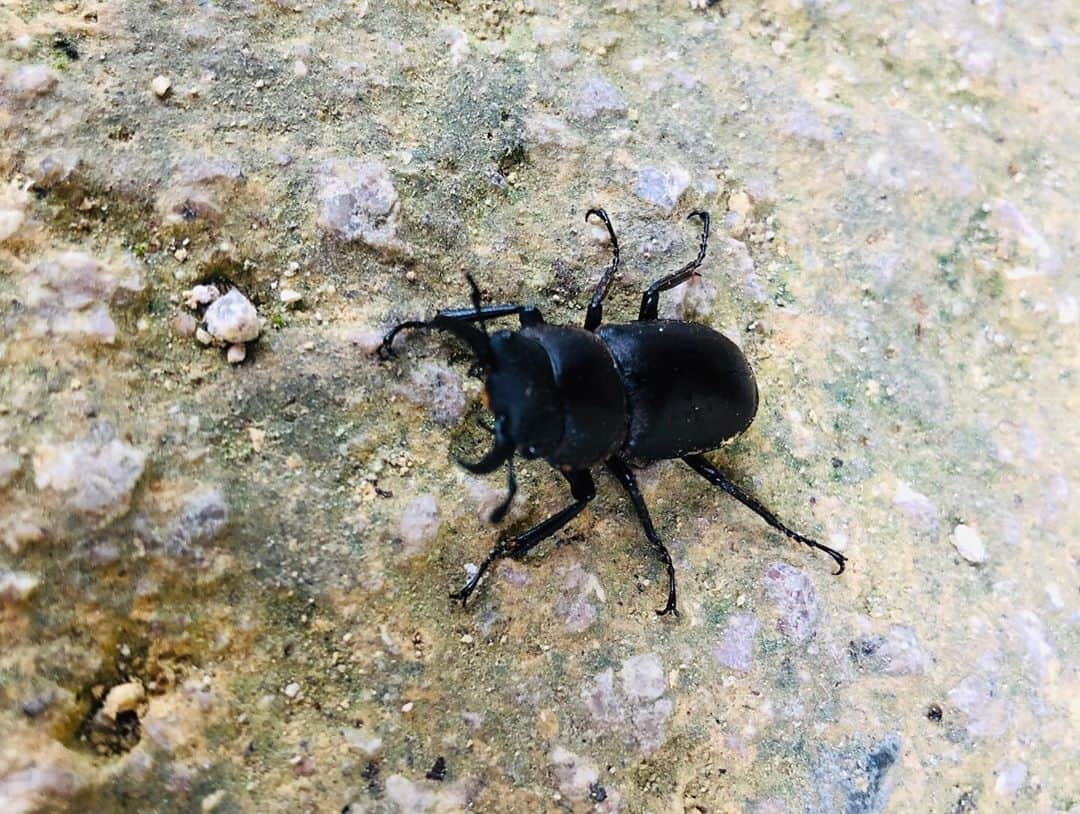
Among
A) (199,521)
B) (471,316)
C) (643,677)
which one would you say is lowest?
(643,677)

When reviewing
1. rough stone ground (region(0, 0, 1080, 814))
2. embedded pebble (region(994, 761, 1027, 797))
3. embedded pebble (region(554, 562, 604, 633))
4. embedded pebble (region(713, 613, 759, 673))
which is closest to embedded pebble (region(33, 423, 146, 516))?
rough stone ground (region(0, 0, 1080, 814))

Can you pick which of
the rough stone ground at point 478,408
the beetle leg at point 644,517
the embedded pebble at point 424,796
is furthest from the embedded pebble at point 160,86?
the embedded pebble at point 424,796

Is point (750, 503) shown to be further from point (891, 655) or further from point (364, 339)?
point (364, 339)

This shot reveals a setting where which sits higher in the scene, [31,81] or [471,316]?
[31,81]

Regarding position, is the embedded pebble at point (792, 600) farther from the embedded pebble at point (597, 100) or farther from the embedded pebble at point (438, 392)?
the embedded pebble at point (597, 100)

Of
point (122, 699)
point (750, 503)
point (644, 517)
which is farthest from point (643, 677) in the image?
point (122, 699)
